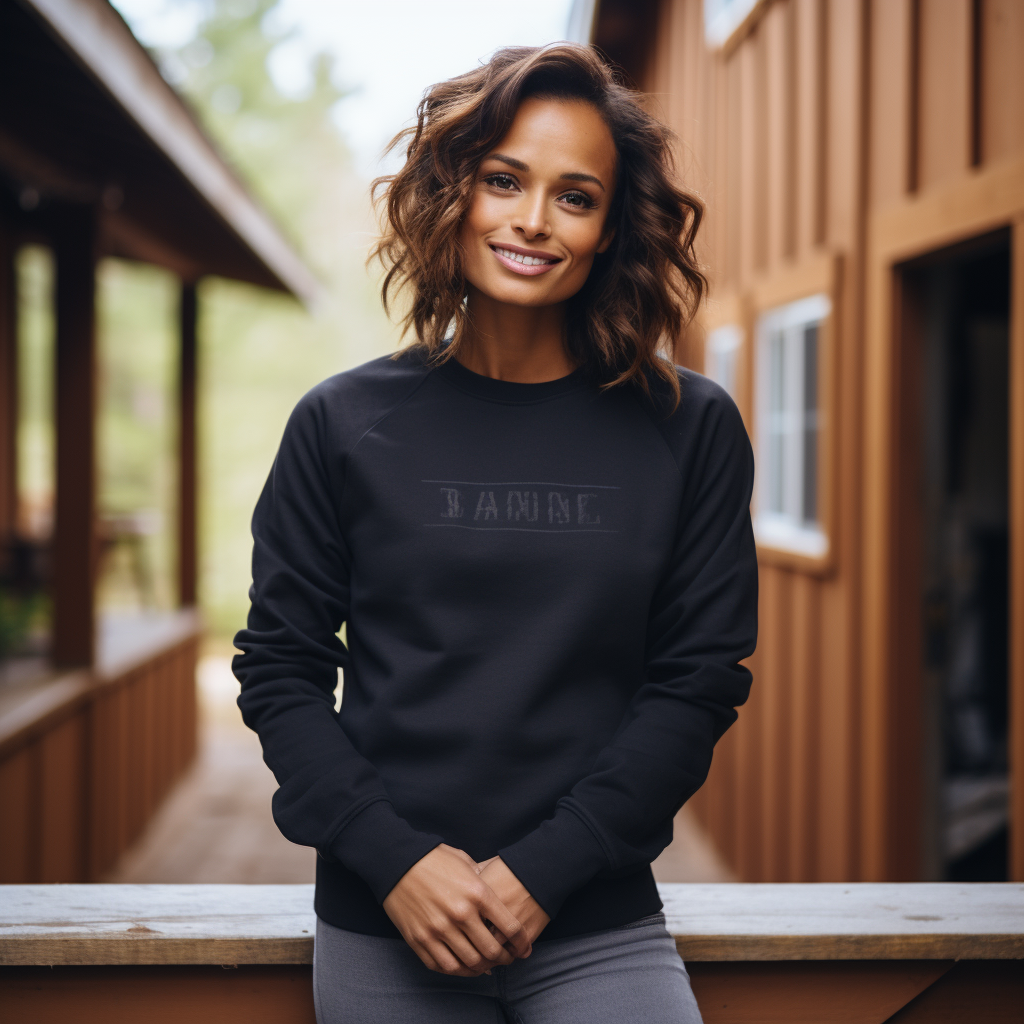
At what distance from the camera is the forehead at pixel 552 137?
151 centimetres

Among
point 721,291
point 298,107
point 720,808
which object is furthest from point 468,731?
point 298,107

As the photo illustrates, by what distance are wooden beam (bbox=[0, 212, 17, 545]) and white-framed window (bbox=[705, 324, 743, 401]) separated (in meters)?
5.12

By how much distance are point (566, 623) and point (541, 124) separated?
67 centimetres

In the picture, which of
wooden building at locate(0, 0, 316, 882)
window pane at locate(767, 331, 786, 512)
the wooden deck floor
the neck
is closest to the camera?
the neck

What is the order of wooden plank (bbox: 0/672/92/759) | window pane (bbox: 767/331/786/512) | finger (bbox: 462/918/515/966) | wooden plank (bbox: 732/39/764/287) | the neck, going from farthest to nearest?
wooden plank (bbox: 732/39/764/287)
window pane (bbox: 767/331/786/512)
wooden plank (bbox: 0/672/92/759)
the neck
finger (bbox: 462/918/515/966)

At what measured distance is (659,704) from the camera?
4.75 feet

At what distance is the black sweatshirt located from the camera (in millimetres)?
1408

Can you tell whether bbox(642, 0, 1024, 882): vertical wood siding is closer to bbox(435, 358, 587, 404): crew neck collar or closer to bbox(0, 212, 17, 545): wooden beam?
Answer: bbox(435, 358, 587, 404): crew neck collar

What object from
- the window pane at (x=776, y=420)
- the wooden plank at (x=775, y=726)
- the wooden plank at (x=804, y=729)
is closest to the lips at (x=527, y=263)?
the wooden plank at (x=804, y=729)

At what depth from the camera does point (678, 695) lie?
145 centimetres

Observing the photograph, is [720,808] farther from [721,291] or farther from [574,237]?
[574,237]

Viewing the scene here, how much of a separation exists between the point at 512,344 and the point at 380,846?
28.1 inches

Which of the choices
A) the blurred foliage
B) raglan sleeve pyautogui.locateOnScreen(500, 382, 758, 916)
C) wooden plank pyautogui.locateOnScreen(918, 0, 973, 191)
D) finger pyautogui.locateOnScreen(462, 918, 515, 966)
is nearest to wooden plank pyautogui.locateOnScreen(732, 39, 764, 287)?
wooden plank pyautogui.locateOnScreen(918, 0, 973, 191)

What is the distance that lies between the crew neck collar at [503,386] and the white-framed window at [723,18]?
4.12m
